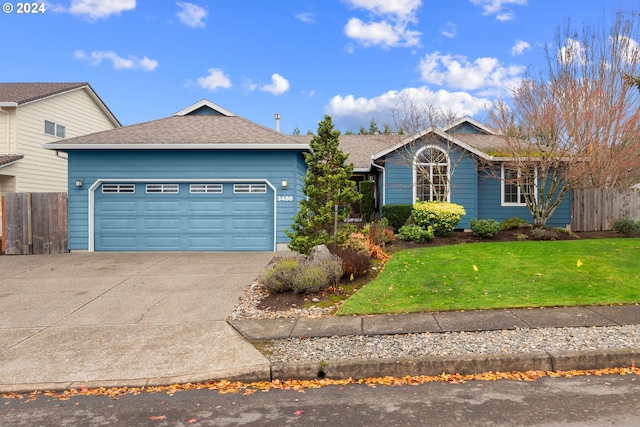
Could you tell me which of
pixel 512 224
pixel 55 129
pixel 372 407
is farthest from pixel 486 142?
pixel 55 129

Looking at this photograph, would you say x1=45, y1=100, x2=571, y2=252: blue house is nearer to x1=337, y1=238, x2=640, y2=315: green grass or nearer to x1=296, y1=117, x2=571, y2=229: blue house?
x1=296, y1=117, x2=571, y2=229: blue house

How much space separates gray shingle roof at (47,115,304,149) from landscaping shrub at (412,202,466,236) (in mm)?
4737

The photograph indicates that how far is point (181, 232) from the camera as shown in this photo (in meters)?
12.6

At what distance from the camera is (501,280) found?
7.64 meters

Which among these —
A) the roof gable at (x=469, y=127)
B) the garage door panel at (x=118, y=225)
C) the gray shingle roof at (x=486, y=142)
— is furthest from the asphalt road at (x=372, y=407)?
the roof gable at (x=469, y=127)

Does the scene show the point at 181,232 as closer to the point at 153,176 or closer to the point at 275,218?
the point at 153,176

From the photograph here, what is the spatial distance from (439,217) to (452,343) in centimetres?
845

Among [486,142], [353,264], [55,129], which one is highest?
[55,129]

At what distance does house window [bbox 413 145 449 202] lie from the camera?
1493cm

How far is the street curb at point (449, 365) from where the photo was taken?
427cm

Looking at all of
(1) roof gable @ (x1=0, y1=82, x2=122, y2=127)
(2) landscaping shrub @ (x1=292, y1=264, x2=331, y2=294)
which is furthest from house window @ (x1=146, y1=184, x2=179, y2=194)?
(1) roof gable @ (x1=0, y1=82, x2=122, y2=127)

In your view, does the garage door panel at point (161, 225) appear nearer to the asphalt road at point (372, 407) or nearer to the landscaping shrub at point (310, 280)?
the landscaping shrub at point (310, 280)

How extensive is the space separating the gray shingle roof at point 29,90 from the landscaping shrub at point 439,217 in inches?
640

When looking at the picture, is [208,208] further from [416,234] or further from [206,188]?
[416,234]
